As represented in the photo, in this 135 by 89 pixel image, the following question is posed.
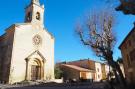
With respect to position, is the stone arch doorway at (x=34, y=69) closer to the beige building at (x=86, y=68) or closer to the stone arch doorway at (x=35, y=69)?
the stone arch doorway at (x=35, y=69)

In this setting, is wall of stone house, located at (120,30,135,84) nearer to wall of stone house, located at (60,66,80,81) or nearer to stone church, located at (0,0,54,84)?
stone church, located at (0,0,54,84)

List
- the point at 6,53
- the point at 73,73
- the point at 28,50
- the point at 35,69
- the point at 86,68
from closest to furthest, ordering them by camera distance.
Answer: the point at 6,53 → the point at 28,50 → the point at 35,69 → the point at 73,73 → the point at 86,68

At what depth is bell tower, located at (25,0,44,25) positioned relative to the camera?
36.0 metres

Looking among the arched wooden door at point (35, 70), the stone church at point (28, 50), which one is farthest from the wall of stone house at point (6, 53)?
the arched wooden door at point (35, 70)

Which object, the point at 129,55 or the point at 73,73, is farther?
the point at 73,73

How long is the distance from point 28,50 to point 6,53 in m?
3.85

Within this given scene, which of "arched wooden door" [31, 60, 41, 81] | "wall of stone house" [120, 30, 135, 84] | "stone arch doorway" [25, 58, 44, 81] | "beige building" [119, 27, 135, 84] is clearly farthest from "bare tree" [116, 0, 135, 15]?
"arched wooden door" [31, 60, 41, 81]

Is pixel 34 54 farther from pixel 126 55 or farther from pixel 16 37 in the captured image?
pixel 126 55

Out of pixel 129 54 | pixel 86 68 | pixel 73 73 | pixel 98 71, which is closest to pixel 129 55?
pixel 129 54

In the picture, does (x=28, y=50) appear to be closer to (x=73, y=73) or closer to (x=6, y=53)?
(x=6, y=53)

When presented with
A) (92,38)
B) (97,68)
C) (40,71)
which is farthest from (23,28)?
(97,68)

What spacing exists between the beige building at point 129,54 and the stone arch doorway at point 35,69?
54.9 ft

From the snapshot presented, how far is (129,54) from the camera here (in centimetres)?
2262

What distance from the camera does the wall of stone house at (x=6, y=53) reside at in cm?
3066
